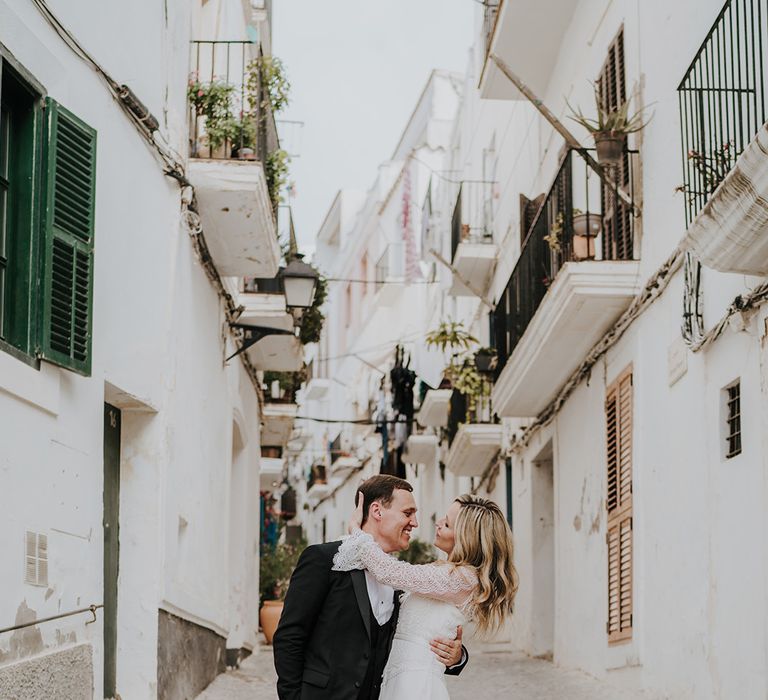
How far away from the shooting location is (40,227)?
732 cm

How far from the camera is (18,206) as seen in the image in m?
7.26

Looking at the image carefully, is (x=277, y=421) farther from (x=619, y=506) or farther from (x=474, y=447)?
(x=619, y=506)

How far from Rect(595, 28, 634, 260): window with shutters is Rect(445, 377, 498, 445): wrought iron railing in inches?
276

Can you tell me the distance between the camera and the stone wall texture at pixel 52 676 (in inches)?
259

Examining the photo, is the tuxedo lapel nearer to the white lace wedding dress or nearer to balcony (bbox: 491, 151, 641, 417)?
the white lace wedding dress

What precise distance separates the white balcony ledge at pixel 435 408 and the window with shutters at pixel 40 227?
604 inches

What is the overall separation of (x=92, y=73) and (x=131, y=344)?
1902mm

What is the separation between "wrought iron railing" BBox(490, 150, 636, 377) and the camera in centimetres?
1194

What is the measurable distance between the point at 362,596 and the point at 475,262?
15.9 meters

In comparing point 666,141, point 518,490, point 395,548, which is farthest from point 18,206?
point 518,490

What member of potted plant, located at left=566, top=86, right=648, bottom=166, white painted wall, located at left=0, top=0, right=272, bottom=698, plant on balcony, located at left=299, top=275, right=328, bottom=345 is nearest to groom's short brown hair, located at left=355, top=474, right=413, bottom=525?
white painted wall, located at left=0, top=0, right=272, bottom=698

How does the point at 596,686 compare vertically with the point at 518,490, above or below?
below

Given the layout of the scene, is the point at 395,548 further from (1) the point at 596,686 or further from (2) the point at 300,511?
(2) the point at 300,511

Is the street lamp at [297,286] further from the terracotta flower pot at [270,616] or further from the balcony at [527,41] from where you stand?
the terracotta flower pot at [270,616]
